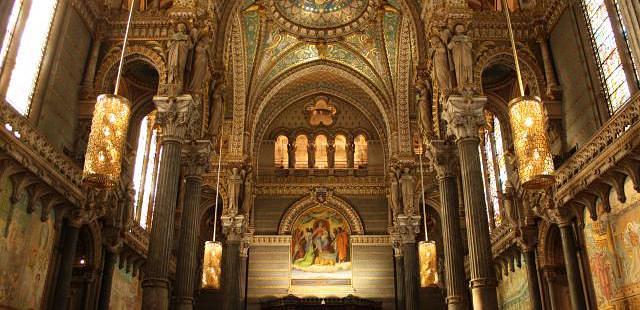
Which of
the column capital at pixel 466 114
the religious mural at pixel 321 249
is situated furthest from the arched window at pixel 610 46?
the religious mural at pixel 321 249

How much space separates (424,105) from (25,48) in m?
10.5

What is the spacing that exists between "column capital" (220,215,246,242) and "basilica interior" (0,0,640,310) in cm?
6

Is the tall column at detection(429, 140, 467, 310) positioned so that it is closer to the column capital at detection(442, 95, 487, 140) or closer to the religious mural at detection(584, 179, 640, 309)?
the column capital at detection(442, 95, 487, 140)

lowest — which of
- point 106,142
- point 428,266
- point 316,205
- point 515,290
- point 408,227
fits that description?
point 515,290

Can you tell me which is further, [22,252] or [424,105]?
[424,105]

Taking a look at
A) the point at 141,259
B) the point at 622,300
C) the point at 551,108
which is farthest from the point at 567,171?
the point at 141,259

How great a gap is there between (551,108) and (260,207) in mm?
15977

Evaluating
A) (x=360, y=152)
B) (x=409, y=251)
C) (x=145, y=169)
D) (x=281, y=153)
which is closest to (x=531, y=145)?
(x=409, y=251)

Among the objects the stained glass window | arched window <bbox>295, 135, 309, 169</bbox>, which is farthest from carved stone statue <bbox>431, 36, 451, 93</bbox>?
arched window <bbox>295, 135, 309, 169</bbox>

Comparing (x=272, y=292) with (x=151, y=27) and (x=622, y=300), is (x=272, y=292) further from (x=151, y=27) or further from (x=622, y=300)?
(x=622, y=300)

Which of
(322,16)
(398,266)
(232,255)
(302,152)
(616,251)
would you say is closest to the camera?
(616,251)

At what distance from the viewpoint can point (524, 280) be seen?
17062mm

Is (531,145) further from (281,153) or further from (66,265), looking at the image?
(281,153)

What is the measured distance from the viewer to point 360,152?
2850cm
